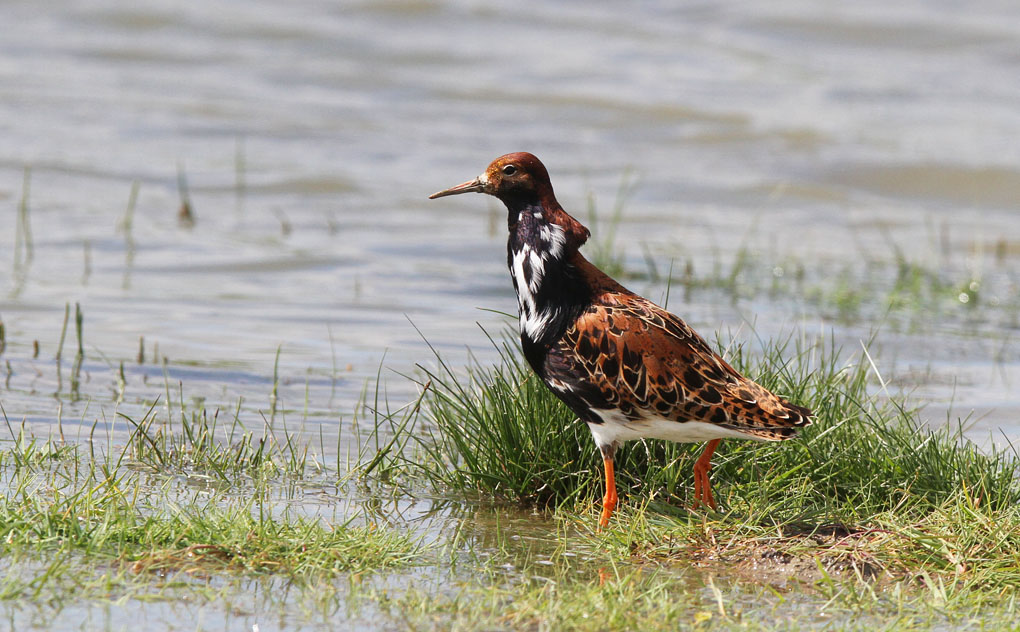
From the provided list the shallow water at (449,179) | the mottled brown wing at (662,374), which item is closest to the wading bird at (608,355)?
the mottled brown wing at (662,374)

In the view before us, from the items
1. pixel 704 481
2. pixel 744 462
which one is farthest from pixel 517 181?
pixel 744 462

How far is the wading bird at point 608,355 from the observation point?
5379 mm

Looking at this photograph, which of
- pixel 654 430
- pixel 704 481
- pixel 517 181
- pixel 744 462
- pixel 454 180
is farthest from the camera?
pixel 454 180

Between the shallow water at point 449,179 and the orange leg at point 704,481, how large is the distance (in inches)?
55.7

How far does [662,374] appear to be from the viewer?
18.0 feet

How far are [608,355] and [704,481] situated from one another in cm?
66

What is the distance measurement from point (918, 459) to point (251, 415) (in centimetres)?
376

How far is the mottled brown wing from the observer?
5344 mm

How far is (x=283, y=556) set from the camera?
4.84 metres

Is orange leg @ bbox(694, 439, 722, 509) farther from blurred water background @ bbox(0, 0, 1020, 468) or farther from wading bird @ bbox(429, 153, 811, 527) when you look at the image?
blurred water background @ bbox(0, 0, 1020, 468)

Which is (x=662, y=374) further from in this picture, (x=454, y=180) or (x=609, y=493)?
(x=454, y=180)

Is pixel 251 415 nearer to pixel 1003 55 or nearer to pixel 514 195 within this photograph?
pixel 514 195

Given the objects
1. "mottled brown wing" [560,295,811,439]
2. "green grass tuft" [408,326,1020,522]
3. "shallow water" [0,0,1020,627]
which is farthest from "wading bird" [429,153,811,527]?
"shallow water" [0,0,1020,627]

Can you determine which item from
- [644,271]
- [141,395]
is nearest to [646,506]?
[141,395]
